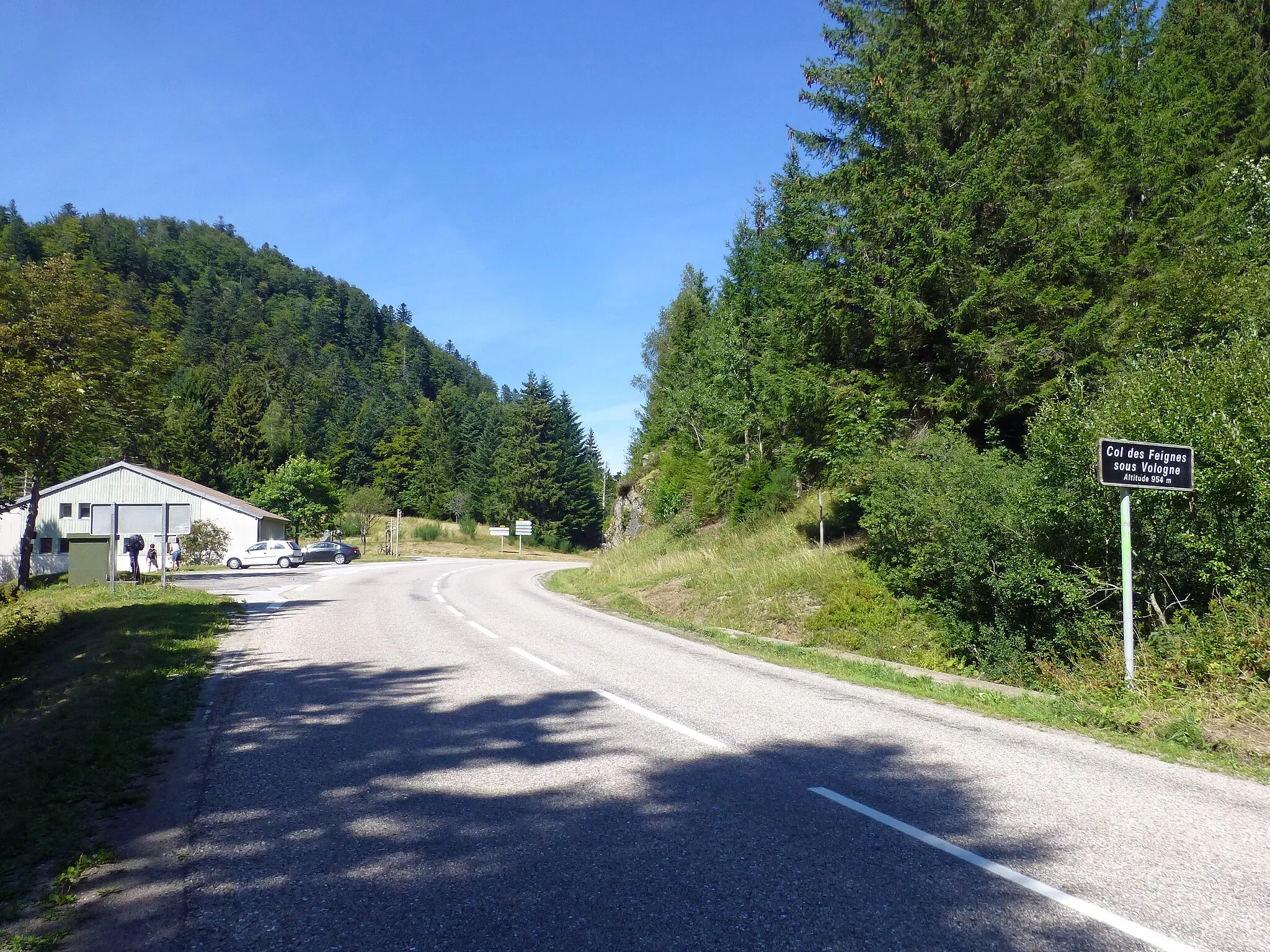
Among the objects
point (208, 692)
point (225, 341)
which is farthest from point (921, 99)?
point (225, 341)

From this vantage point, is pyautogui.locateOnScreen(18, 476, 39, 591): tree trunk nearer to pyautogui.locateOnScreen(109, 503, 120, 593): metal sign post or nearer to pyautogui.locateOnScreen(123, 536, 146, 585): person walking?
pyautogui.locateOnScreen(109, 503, 120, 593): metal sign post

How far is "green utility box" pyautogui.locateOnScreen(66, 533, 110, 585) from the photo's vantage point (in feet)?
77.6

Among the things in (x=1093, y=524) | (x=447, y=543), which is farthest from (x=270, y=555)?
(x=1093, y=524)

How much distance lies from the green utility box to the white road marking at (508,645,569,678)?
17980 millimetres

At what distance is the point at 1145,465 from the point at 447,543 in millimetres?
76842

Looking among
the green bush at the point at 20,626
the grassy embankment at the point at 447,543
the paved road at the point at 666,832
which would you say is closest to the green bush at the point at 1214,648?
the paved road at the point at 666,832

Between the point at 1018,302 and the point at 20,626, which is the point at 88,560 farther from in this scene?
the point at 1018,302

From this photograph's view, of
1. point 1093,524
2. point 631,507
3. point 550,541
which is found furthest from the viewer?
point 550,541

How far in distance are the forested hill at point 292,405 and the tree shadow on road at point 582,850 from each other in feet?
69.3

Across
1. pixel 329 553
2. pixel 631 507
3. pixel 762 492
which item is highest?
pixel 762 492

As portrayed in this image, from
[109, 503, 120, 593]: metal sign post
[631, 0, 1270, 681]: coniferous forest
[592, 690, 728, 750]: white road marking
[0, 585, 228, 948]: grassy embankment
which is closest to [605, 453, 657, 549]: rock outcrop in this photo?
[631, 0, 1270, 681]: coniferous forest

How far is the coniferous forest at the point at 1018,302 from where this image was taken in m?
10.9

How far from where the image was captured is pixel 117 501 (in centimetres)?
4841

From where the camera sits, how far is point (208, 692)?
8711 mm
